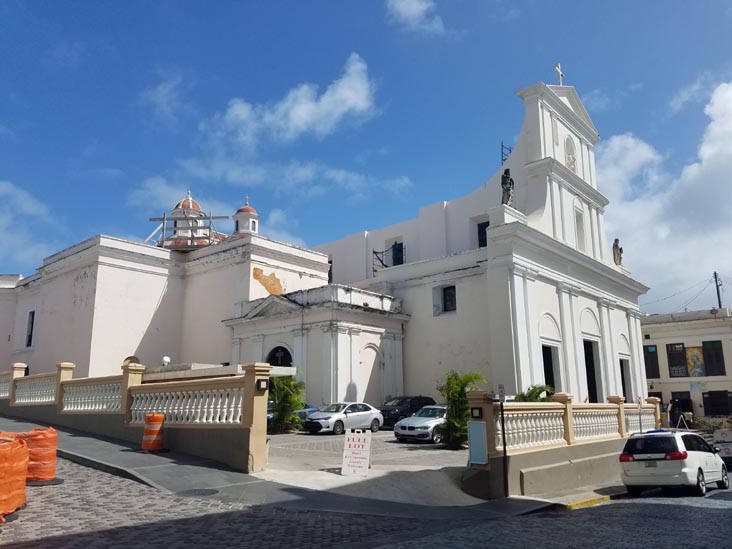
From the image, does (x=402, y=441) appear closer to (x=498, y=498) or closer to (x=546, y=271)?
(x=498, y=498)

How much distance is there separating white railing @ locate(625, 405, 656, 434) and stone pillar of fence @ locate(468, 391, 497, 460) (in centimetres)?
868

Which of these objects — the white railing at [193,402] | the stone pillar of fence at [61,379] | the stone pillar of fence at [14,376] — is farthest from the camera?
the stone pillar of fence at [14,376]

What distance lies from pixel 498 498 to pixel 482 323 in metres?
17.2

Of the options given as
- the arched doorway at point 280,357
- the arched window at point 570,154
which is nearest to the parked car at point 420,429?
the arched doorway at point 280,357

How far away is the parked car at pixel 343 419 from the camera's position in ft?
69.4

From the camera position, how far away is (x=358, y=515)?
864cm

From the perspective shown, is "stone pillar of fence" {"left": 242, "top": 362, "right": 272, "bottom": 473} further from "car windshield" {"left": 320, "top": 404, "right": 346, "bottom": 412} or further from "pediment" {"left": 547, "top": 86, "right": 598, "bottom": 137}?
"pediment" {"left": 547, "top": 86, "right": 598, "bottom": 137}

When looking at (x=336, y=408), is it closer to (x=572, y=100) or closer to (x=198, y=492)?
(x=198, y=492)

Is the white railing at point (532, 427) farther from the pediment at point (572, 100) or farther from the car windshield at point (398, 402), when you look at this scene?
the pediment at point (572, 100)

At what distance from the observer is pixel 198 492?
939 cm

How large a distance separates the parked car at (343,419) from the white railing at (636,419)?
929cm

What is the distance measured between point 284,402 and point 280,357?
7513 millimetres

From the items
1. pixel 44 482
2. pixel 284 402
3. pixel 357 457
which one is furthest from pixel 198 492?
pixel 284 402

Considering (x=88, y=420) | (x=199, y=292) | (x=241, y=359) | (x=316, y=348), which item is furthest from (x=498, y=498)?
(x=199, y=292)
